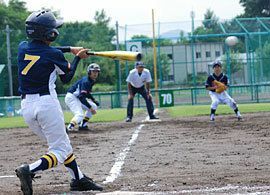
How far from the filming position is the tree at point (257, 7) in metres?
73.1

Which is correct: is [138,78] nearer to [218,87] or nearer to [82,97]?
[218,87]

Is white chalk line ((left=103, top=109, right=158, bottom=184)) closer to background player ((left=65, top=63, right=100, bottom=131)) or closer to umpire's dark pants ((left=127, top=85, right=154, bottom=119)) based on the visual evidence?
background player ((left=65, top=63, right=100, bottom=131))

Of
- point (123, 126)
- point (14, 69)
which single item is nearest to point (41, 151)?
point (123, 126)

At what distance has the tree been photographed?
73.1 metres

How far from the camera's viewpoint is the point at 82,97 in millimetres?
16062

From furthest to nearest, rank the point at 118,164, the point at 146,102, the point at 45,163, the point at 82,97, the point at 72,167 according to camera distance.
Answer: the point at 146,102, the point at 82,97, the point at 118,164, the point at 72,167, the point at 45,163

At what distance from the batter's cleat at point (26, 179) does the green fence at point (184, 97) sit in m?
23.7

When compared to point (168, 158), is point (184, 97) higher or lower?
lower

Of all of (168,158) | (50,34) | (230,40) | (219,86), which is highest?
(230,40)

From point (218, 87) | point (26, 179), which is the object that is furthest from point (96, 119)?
point (26, 179)

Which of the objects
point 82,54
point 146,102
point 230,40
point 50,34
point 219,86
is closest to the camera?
point 50,34

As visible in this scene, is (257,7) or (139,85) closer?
(139,85)

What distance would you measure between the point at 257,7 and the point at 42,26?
69.0m

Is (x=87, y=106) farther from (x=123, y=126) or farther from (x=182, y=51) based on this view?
(x=182, y=51)
